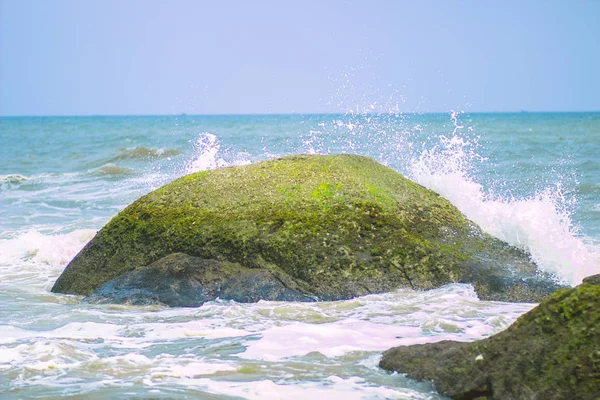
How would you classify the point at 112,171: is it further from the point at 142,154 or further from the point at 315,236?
the point at 315,236

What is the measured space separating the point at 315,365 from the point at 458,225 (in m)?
2.71

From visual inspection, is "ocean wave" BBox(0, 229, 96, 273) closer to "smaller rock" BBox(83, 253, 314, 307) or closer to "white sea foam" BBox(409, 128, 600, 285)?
"smaller rock" BBox(83, 253, 314, 307)

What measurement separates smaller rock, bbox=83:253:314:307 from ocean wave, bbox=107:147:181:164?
20998 mm

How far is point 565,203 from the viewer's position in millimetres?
13523

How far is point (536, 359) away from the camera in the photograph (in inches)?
138

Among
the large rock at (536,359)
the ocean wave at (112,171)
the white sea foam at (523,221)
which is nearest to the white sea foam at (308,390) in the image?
the large rock at (536,359)

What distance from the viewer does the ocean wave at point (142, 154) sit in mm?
27602

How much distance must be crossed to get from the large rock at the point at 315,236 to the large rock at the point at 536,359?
7.01ft

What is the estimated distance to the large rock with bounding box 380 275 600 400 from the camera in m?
3.36

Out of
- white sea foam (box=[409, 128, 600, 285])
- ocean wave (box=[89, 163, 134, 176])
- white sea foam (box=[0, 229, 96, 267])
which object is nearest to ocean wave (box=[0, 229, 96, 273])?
white sea foam (box=[0, 229, 96, 267])

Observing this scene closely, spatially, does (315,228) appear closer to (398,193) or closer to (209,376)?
(398,193)

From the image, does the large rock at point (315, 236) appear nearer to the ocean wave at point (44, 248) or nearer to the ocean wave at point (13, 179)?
the ocean wave at point (44, 248)

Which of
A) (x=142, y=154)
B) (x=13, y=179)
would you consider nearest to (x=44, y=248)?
(x=13, y=179)

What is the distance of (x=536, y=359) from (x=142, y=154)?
2661 cm
